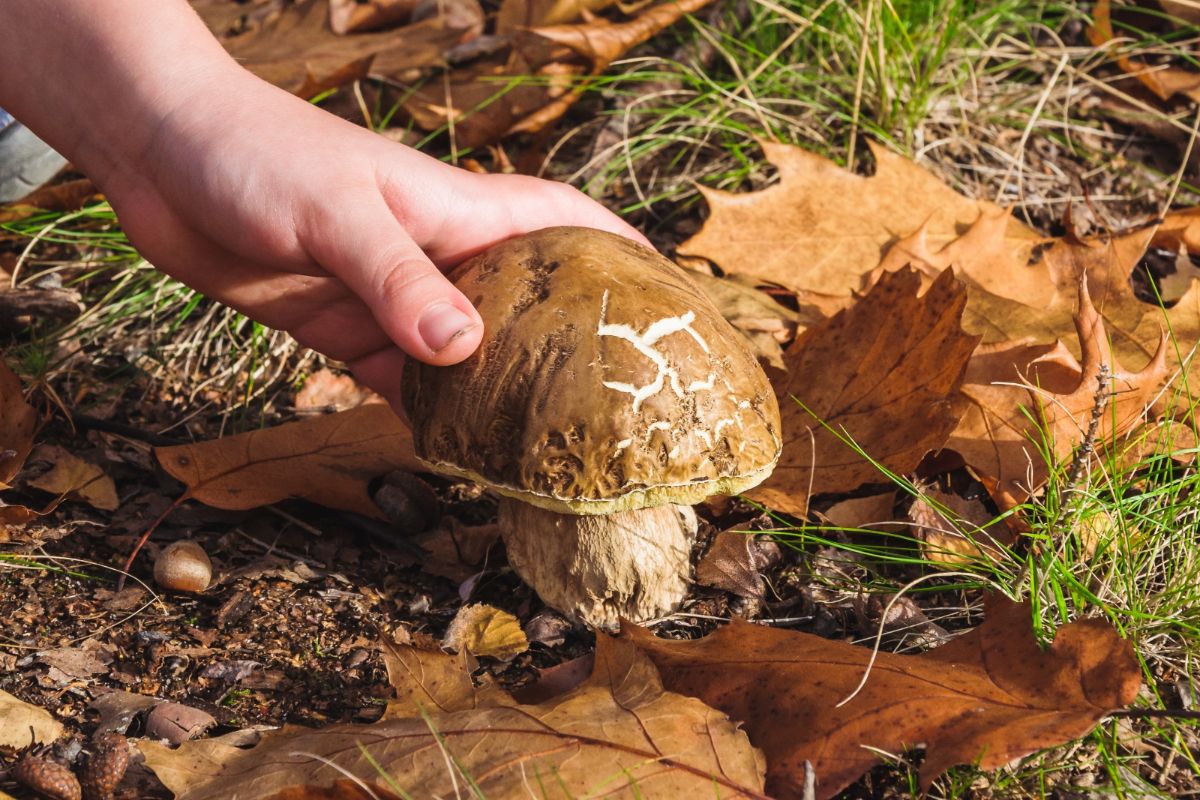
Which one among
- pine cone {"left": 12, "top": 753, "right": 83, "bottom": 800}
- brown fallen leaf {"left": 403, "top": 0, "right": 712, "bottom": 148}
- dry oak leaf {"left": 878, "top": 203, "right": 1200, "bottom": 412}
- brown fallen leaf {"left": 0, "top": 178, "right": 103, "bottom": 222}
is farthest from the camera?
brown fallen leaf {"left": 403, "top": 0, "right": 712, "bottom": 148}

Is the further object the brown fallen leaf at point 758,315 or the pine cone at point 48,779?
the brown fallen leaf at point 758,315

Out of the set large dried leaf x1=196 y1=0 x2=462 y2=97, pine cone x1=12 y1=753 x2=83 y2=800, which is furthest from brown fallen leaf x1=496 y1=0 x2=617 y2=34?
pine cone x1=12 y1=753 x2=83 y2=800

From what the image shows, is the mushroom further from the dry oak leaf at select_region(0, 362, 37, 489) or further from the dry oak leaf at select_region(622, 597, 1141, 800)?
the dry oak leaf at select_region(0, 362, 37, 489)

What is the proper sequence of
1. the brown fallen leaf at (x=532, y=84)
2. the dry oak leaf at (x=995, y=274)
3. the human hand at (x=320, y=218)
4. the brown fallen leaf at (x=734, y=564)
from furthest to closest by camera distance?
1. the brown fallen leaf at (x=532, y=84)
2. the dry oak leaf at (x=995, y=274)
3. the brown fallen leaf at (x=734, y=564)
4. the human hand at (x=320, y=218)

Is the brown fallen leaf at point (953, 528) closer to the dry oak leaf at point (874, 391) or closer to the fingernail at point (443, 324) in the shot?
the dry oak leaf at point (874, 391)

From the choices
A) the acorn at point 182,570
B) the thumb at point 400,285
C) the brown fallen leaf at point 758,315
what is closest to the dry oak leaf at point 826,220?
the brown fallen leaf at point 758,315
